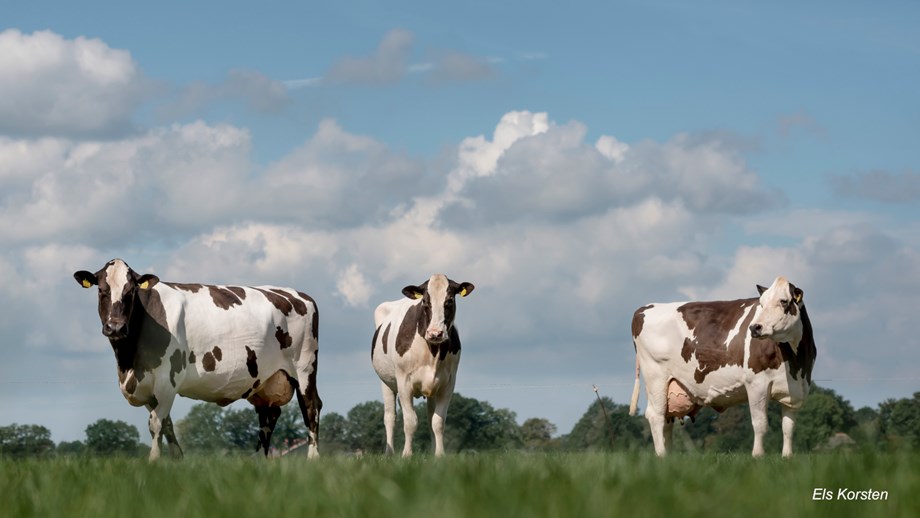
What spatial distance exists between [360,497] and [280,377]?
13.5 meters

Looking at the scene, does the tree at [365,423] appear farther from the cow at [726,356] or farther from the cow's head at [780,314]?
the cow's head at [780,314]

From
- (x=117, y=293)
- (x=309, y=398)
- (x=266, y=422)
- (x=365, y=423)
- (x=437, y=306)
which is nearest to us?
(x=117, y=293)

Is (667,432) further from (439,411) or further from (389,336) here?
(389,336)

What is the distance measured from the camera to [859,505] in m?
5.32

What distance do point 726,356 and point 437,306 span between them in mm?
4953

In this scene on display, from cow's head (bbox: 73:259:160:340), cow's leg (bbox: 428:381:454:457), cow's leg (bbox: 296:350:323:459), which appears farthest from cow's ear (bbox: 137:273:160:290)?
cow's leg (bbox: 428:381:454:457)

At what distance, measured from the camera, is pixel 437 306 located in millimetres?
17734

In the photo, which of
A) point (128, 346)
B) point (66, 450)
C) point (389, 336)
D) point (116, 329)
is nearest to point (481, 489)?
point (66, 450)

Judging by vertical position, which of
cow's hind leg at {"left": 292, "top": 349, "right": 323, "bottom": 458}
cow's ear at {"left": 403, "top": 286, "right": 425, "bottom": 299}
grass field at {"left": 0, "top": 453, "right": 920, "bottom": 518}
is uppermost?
cow's ear at {"left": 403, "top": 286, "right": 425, "bottom": 299}

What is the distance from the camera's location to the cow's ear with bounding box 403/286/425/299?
59.7 feet

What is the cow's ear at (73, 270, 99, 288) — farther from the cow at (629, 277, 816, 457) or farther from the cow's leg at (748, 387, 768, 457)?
the cow's leg at (748, 387, 768, 457)

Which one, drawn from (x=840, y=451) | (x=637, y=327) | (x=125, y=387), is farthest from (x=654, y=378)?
(x=840, y=451)

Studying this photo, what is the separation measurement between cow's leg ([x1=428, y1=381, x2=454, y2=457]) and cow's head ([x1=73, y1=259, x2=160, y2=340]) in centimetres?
480

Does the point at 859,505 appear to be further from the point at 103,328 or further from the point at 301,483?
the point at 103,328
